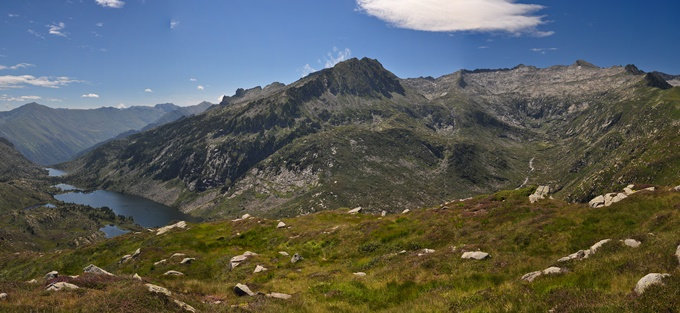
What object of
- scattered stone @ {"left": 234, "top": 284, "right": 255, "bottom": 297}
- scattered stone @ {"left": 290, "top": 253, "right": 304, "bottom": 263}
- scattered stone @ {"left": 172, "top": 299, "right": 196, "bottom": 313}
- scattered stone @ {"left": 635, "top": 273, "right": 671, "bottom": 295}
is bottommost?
scattered stone @ {"left": 290, "top": 253, "right": 304, "bottom": 263}

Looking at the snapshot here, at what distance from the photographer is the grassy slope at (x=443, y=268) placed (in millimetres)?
14102

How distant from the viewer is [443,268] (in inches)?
910

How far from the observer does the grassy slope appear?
1410 cm

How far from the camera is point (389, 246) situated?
36.2 meters

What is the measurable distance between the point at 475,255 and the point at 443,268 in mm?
2913

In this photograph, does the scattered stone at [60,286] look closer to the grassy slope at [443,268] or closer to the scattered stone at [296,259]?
the grassy slope at [443,268]

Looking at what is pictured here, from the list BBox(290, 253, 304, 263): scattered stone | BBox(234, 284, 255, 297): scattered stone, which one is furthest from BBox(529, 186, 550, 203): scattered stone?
BBox(234, 284, 255, 297): scattered stone

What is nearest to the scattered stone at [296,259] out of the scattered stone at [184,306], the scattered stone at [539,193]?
the scattered stone at [184,306]

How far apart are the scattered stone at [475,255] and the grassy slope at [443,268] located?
688mm

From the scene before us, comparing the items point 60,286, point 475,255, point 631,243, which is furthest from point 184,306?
point 631,243

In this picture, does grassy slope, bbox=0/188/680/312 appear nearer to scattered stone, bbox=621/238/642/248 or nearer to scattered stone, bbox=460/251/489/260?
scattered stone, bbox=621/238/642/248

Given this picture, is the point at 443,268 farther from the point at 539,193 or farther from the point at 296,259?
the point at 539,193

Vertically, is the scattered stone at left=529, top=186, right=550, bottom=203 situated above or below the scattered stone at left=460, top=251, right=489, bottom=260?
above

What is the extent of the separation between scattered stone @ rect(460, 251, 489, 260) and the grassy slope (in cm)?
69
